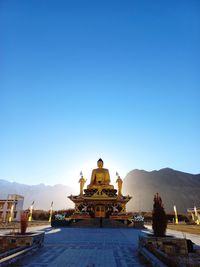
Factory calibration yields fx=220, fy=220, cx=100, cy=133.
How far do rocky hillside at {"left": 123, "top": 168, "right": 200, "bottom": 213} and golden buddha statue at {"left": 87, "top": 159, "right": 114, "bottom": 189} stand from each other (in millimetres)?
75276

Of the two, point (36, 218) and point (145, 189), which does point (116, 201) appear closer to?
point (36, 218)

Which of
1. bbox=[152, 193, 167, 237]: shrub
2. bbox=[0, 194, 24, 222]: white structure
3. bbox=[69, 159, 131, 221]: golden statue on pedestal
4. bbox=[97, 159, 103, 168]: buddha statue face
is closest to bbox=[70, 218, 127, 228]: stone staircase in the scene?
bbox=[69, 159, 131, 221]: golden statue on pedestal

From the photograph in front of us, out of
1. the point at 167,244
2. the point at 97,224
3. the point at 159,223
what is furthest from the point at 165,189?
the point at 167,244

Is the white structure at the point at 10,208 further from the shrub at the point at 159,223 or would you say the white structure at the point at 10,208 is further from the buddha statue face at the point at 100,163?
the shrub at the point at 159,223

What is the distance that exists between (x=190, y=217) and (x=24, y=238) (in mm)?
56153

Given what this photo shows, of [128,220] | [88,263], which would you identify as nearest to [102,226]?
[128,220]

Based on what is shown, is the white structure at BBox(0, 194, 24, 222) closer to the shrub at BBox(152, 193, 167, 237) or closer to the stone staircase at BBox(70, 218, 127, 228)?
the stone staircase at BBox(70, 218, 127, 228)

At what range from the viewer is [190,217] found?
56.2 metres

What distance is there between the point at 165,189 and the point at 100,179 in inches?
3644

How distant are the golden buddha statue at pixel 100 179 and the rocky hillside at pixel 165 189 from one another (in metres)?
75.3

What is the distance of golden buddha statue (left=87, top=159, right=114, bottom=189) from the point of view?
3982 centimetres

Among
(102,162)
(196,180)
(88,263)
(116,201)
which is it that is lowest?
(88,263)

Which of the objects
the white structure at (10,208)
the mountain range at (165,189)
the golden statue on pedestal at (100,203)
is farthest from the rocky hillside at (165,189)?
the golden statue on pedestal at (100,203)

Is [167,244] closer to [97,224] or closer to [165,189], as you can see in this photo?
[97,224]
